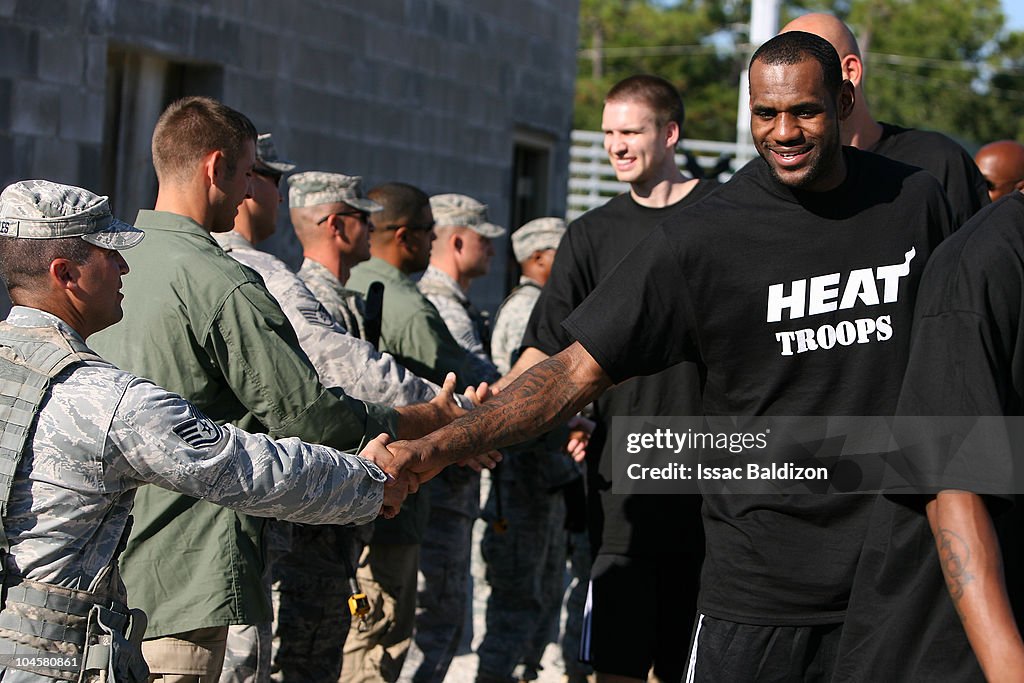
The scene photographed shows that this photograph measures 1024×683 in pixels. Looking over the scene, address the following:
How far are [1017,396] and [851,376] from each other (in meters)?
0.79

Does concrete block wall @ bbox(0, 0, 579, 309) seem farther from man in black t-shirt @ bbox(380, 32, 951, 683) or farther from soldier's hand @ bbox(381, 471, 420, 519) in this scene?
man in black t-shirt @ bbox(380, 32, 951, 683)

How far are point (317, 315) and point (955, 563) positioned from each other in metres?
2.89

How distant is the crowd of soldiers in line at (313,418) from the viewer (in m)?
3.12

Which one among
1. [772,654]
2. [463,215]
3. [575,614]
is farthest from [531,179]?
[772,654]

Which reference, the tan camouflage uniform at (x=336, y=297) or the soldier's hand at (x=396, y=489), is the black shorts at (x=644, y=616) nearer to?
the soldier's hand at (x=396, y=489)

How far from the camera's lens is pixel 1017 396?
2.66 m

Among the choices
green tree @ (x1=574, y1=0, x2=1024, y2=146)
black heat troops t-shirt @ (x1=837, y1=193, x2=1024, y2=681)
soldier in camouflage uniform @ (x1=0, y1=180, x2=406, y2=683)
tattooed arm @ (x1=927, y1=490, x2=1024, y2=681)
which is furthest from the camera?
green tree @ (x1=574, y1=0, x2=1024, y2=146)

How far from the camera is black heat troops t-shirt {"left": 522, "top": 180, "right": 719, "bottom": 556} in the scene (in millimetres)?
4855

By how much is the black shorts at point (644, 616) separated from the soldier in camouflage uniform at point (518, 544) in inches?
72.0

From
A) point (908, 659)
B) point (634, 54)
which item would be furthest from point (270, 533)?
point (634, 54)

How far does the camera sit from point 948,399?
2.67 metres

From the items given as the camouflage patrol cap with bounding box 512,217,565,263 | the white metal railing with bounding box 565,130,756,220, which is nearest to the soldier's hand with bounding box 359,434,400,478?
the camouflage patrol cap with bounding box 512,217,565,263

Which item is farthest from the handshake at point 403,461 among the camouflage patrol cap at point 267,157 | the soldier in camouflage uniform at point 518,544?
the soldier in camouflage uniform at point 518,544

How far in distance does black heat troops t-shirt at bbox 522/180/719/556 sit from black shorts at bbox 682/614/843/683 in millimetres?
1262
